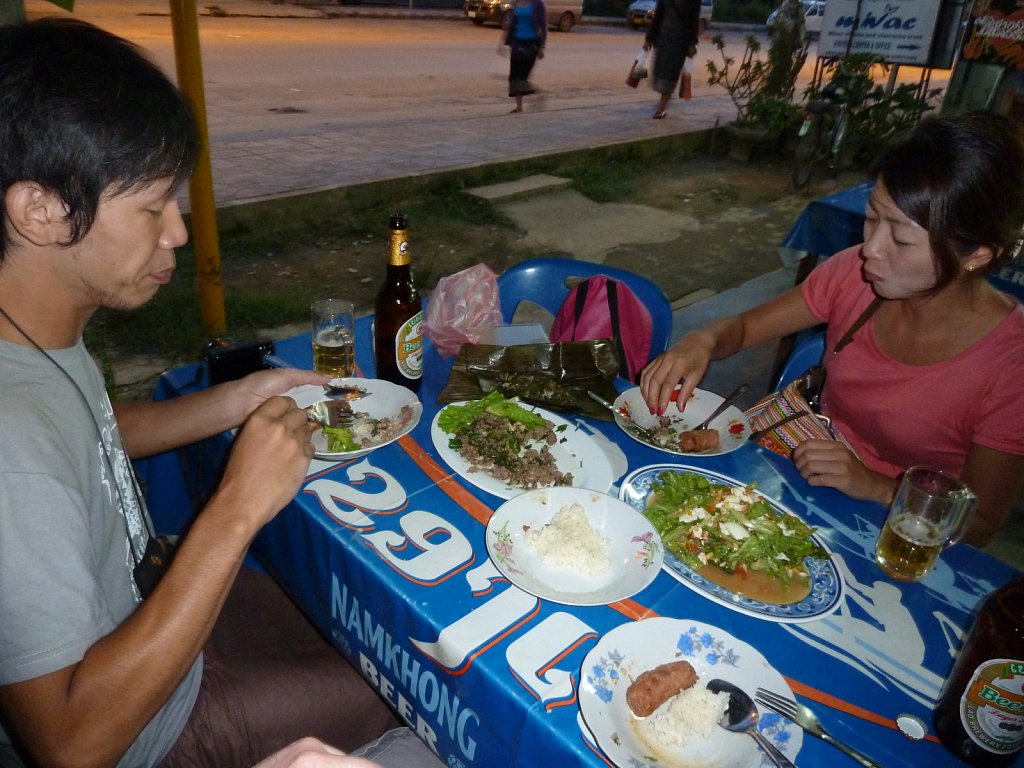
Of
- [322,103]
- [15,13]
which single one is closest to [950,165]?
[15,13]

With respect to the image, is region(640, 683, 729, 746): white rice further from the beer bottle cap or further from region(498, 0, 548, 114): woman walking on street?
region(498, 0, 548, 114): woman walking on street

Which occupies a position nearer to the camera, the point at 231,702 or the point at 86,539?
the point at 86,539

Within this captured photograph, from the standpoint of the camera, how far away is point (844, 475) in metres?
1.87

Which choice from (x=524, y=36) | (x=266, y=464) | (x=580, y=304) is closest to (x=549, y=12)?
(x=524, y=36)

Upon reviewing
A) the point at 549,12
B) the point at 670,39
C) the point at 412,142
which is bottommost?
the point at 412,142

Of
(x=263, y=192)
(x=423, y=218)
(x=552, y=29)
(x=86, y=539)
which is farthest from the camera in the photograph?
(x=552, y=29)

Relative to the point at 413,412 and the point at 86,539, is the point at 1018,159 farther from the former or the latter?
the point at 86,539

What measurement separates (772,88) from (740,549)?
12.7 m

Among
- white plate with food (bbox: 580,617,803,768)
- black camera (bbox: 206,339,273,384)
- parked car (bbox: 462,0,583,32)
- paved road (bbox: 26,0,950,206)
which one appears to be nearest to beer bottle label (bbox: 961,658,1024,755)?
white plate with food (bbox: 580,617,803,768)

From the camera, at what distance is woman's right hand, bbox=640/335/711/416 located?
225cm

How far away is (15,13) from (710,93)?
55.2ft

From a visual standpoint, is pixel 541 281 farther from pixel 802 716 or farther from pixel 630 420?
pixel 802 716

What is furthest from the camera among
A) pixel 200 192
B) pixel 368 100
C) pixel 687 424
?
pixel 368 100

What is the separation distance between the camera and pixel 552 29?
24.0 m
